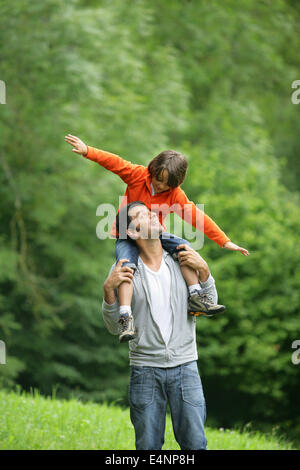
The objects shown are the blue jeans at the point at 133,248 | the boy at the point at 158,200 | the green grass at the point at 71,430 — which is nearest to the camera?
the boy at the point at 158,200

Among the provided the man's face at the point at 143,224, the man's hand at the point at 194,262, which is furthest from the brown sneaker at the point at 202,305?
the man's face at the point at 143,224

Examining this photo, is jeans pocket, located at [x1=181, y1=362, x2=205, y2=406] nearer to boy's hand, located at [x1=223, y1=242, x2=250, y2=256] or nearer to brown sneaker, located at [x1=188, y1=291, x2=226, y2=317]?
brown sneaker, located at [x1=188, y1=291, x2=226, y2=317]

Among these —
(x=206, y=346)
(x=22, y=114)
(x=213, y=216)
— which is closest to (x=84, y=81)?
(x=22, y=114)

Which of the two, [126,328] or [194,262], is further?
[194,262]

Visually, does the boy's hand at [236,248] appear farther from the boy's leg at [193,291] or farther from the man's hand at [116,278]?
the man's hand at [116,278]

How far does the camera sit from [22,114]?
36.8 feet

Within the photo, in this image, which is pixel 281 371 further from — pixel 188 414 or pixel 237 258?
pixel 188 414

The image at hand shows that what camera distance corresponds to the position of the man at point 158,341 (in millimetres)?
3279

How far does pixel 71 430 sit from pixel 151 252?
8.43 feet

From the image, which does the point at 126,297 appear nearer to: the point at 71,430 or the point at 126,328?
the point at 126,328

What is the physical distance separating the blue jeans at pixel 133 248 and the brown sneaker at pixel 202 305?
315mm

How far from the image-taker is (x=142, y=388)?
3.29 metres

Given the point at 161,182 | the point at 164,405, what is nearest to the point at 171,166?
the point at 161,182

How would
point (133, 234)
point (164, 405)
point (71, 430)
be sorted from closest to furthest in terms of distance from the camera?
point (164, 405) < point (133, 234) < point (71, 430)
